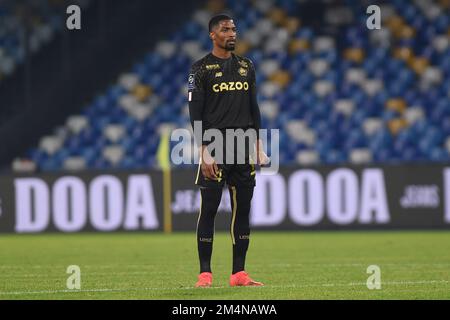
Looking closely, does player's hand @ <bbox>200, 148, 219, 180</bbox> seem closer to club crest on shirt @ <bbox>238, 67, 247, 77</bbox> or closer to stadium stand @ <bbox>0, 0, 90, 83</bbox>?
club crest on shirt @ <bbox>238, 67, 247, 77</bbox>

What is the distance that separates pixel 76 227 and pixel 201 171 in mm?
9688

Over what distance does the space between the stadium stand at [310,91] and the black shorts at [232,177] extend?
38.1 feet

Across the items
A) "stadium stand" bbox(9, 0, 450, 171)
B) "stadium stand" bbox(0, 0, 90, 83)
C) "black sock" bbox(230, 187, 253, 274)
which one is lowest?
"black sock" bbox(230, 187, 253, 274)

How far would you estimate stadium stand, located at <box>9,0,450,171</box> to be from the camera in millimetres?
21141

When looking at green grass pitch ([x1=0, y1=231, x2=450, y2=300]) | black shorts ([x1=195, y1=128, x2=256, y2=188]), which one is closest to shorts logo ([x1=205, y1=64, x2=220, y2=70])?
black shorts ([x1=195, y1=128, x2=256, y2=188])

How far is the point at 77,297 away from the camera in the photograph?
8.12 metres

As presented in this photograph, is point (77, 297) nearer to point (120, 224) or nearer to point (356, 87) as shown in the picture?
point (120, 224)

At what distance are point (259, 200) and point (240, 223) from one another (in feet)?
28.6

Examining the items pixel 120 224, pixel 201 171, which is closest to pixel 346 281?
pixel 201 171

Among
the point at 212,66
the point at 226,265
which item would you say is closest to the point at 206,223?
the point at 212,66

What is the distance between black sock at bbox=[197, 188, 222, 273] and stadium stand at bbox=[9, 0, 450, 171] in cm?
1178

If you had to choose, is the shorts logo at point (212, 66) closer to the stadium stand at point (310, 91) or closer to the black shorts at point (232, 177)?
the black shorts at point (232, 177)

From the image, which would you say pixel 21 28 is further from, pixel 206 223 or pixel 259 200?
pixel 206 223

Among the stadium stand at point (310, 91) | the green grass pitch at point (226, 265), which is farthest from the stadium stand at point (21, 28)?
the green grass pitch at point (226, 265)
